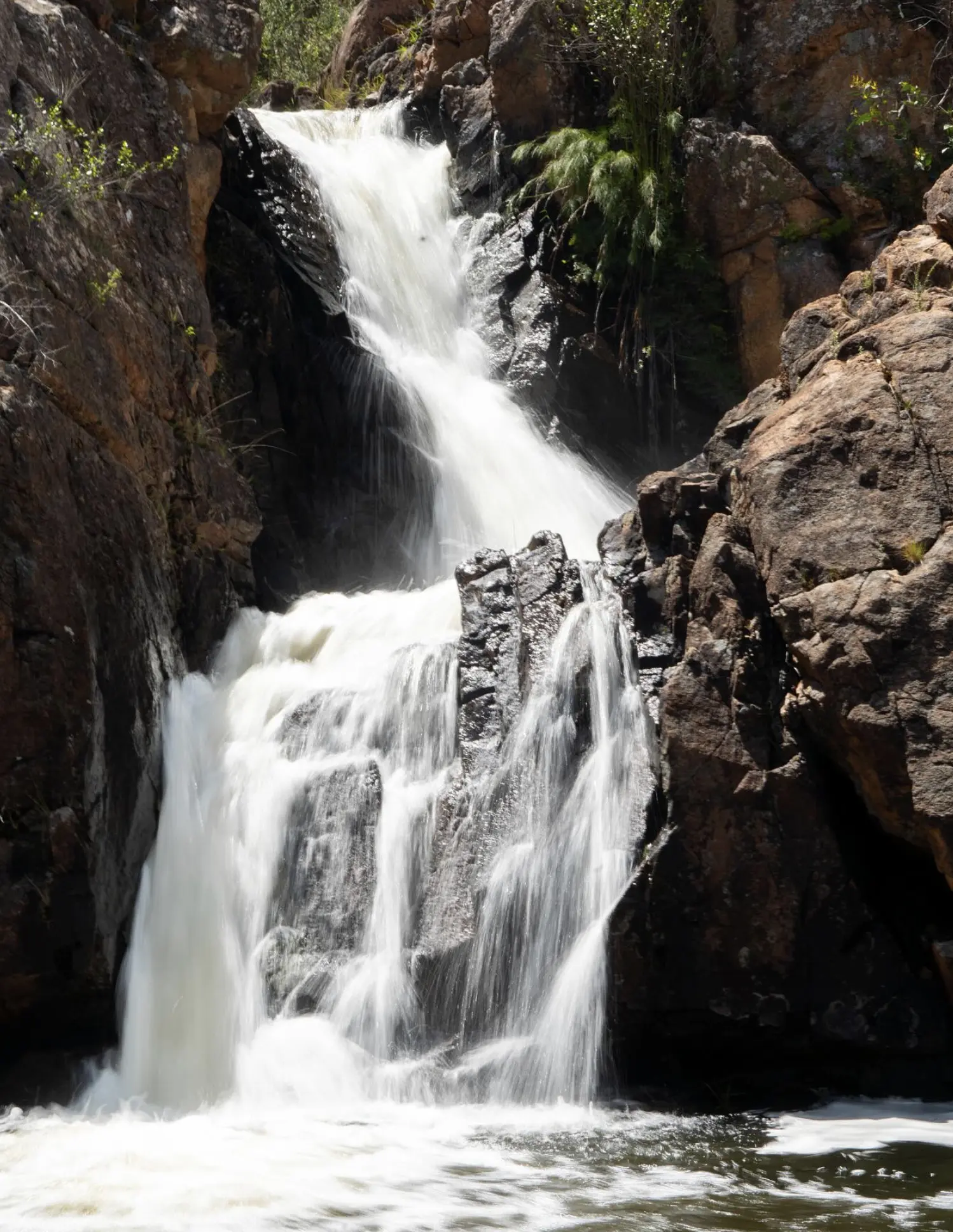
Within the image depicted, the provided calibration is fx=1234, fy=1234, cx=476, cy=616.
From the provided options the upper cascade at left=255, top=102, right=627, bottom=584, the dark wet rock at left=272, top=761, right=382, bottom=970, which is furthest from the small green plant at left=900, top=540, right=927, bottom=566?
the upper cascade at left=255, top=102, right=627, bottom=584

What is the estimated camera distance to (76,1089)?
7027 millimetres

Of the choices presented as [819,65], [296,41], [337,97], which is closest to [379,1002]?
[819,65]

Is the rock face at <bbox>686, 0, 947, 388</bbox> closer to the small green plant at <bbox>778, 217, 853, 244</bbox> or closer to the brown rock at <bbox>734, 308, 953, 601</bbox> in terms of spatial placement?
the small green plant at <bbox>778, 217, 853, 244</bbox>

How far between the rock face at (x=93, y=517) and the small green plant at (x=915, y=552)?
4888 millimetres

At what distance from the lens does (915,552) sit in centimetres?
669

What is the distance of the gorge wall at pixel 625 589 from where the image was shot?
6656 millimetres

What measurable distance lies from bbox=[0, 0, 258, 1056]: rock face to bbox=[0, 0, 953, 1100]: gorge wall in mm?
24

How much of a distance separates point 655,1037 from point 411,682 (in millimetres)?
2963

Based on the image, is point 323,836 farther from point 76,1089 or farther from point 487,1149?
point 487,1149

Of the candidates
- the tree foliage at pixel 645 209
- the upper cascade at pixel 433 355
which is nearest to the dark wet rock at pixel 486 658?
the upper cascade at pixel 433 355

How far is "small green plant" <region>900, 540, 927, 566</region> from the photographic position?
6672 mm

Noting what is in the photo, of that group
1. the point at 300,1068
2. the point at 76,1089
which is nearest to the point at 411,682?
the point at 300,1068

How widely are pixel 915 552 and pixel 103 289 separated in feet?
20.2

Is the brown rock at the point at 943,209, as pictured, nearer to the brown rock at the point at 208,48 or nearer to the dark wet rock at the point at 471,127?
the brown rock at the point at 208,48
